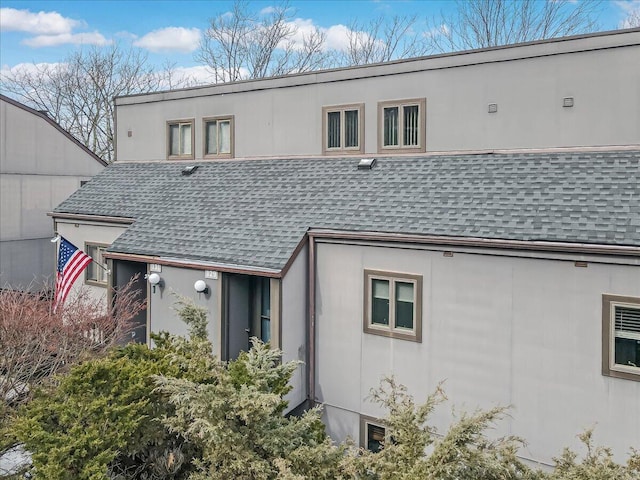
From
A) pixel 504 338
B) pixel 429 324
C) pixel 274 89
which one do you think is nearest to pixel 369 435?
pixel 429 324

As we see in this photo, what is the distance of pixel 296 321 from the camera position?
345 inches

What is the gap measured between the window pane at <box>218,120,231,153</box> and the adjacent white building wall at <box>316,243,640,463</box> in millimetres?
5477

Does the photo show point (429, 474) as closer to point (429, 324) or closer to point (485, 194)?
point (429, 324)

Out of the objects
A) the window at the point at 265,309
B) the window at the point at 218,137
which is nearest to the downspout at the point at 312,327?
the window at the point at 265,309

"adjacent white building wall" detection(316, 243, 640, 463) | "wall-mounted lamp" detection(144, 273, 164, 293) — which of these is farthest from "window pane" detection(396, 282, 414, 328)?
"wall-mounted lamp" detection(144, 273, 164, 293)

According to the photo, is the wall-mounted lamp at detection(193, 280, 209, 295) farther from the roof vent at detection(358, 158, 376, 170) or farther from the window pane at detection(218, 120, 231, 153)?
the window pane at detection(218, 120, 231, 153)

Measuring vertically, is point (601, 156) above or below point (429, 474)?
above

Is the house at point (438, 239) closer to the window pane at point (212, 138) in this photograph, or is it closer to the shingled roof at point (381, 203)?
the shingled roof at point (381, 203)

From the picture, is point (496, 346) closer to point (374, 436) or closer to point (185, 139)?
point (374, 436)

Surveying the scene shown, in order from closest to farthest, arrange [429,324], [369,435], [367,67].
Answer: [429,324] → [369,435] → [367,67]

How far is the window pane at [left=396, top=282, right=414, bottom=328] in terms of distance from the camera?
8.13m

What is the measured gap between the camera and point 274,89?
39.0ft

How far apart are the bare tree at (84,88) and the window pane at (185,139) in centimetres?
1950

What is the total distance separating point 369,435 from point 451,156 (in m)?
5.64
